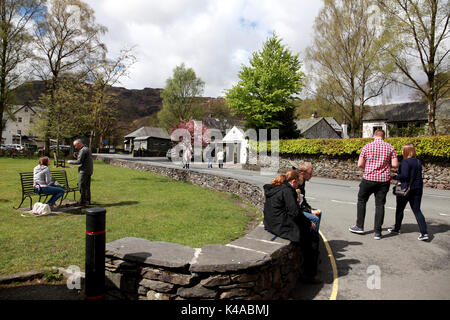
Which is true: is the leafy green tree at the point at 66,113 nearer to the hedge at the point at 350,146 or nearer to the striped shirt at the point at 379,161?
the hedge at the point at 350,146

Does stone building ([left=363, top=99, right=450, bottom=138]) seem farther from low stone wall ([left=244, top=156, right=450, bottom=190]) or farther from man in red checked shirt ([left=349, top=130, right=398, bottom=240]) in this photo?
man in red checked shirt ([left=349, top=130, right=398, bottom=240])

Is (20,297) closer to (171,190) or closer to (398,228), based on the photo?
(398,228)

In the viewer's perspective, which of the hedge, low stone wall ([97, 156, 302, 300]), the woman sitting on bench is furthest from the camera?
the hedge

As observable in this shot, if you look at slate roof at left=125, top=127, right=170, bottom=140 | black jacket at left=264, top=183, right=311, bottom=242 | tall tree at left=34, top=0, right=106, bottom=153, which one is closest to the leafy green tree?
tall tree at left=34, top=0, right=106, bottom=153

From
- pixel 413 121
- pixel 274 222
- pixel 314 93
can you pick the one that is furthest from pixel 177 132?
pixel 274 222

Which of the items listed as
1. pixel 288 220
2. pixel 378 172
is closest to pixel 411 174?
pixel 378 172

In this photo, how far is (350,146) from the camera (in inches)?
749

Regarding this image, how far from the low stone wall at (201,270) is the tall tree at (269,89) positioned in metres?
23.8

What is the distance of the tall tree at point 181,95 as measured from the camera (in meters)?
59.3

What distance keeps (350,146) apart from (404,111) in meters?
31.6

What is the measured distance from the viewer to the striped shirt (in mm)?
5398

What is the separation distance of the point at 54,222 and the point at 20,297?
3641 millimetres

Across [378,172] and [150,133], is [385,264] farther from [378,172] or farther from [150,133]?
[150,133]

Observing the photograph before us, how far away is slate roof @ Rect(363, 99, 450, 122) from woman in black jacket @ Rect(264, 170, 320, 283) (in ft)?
144
